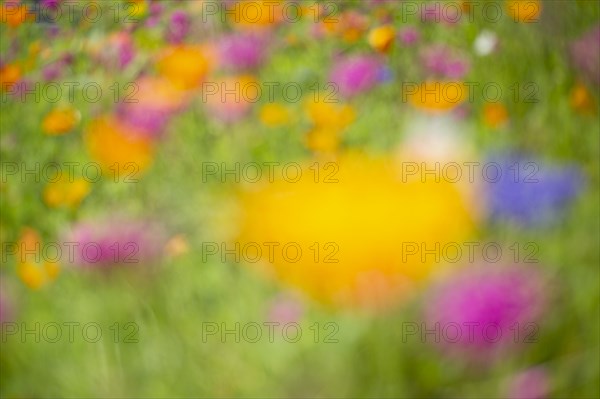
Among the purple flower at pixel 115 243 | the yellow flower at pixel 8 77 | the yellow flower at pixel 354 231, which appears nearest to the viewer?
the yellow flower at pixel 354 231

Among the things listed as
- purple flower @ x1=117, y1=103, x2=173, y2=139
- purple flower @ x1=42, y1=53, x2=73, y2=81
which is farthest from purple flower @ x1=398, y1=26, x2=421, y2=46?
purple flower @ x1=42, y1=53, x2=73, y2=81

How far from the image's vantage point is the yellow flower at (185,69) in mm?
581

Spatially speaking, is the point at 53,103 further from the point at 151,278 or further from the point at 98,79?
the point at 151,278

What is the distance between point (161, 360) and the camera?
1.16ft

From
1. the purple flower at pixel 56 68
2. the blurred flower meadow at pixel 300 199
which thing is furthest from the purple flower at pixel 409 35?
the purple flower at pixel 56 68

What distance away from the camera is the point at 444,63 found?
0.62 meters

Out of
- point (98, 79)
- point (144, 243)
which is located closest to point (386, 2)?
point (98, 79)

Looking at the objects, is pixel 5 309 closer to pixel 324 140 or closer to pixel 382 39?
pixel 324 140

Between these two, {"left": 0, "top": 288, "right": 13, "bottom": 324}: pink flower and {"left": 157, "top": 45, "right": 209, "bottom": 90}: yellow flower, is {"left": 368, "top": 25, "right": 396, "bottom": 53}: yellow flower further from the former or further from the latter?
{"left": 0, "top": 288, "right": 13, "bottom": 324}: pink flower

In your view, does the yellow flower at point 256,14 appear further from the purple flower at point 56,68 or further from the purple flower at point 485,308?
the purple flower at point 485,308

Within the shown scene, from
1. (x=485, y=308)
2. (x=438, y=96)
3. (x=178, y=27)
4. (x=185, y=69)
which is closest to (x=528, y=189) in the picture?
(x=485, y=308)

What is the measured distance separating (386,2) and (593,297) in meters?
0.43

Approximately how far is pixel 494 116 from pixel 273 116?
18 cm

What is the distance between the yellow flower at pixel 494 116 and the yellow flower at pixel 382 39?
0.41 ft
